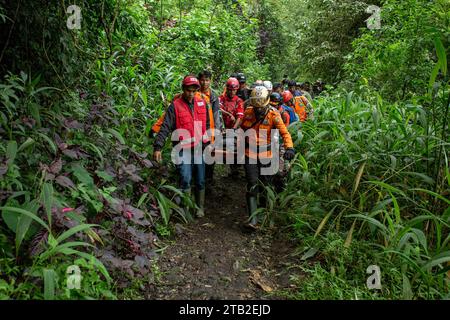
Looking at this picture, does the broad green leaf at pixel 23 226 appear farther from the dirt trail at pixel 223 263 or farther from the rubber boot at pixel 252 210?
the rubber boot at pixel 252 210

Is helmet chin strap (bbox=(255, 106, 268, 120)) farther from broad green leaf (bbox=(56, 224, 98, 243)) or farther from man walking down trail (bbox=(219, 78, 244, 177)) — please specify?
broad green leaf (bbox=(56, 224, 98, 243))

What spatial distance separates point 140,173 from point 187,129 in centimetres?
84

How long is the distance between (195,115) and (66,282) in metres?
2.93

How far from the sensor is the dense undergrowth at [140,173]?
292 centimetres

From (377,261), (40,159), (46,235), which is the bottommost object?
(377,261)

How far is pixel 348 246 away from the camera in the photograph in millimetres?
3852

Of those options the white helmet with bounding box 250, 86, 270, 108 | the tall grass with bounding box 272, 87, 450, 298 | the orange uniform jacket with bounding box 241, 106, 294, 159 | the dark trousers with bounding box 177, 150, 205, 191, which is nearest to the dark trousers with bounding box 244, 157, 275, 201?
the orange uniform jacket with bounding box 241, 106, 294, 159

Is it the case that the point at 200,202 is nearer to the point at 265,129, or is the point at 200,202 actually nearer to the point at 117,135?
the point at 265,129

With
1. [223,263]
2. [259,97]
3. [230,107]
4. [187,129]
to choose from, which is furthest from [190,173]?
[230,107]

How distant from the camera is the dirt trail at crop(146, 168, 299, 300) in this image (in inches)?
135

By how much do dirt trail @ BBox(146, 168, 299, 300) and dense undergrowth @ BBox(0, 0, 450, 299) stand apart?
0.19 metres
